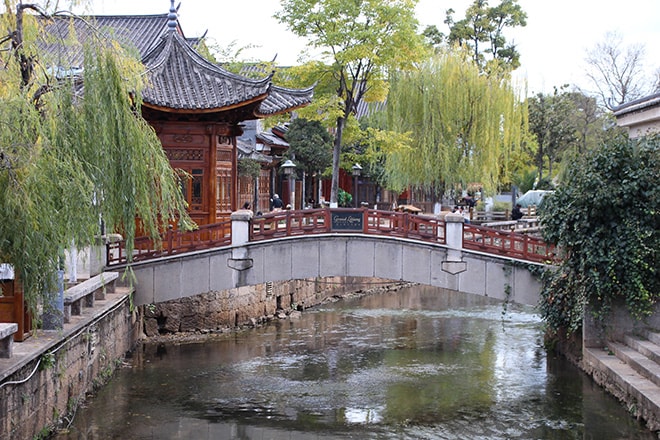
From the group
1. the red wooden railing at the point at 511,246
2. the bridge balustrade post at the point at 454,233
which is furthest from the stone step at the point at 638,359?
the bridge balustrade post at the point at 454,233

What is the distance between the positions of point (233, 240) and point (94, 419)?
5409 mm

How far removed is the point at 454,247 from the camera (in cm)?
1510

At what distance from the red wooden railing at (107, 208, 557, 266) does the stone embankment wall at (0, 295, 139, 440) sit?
139 centimetres

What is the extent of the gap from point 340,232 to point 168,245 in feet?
10.4

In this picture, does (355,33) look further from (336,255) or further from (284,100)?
(336,255)

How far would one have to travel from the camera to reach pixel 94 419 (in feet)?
35.1

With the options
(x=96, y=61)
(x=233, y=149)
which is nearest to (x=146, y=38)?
(x=233, y=149)

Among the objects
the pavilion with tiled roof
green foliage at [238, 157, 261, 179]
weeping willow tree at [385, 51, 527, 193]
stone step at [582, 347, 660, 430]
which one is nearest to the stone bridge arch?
the pavilion with tiled roof

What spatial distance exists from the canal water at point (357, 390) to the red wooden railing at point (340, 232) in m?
1.78

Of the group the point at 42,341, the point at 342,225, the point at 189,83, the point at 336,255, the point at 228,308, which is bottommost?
the point at 228,308

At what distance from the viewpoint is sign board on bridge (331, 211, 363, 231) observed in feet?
51.7

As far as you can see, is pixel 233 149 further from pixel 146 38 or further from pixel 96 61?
pixel 146 38

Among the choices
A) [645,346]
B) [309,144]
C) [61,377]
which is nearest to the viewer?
[61,377]

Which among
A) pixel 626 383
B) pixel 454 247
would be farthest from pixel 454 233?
pixel 626 383
